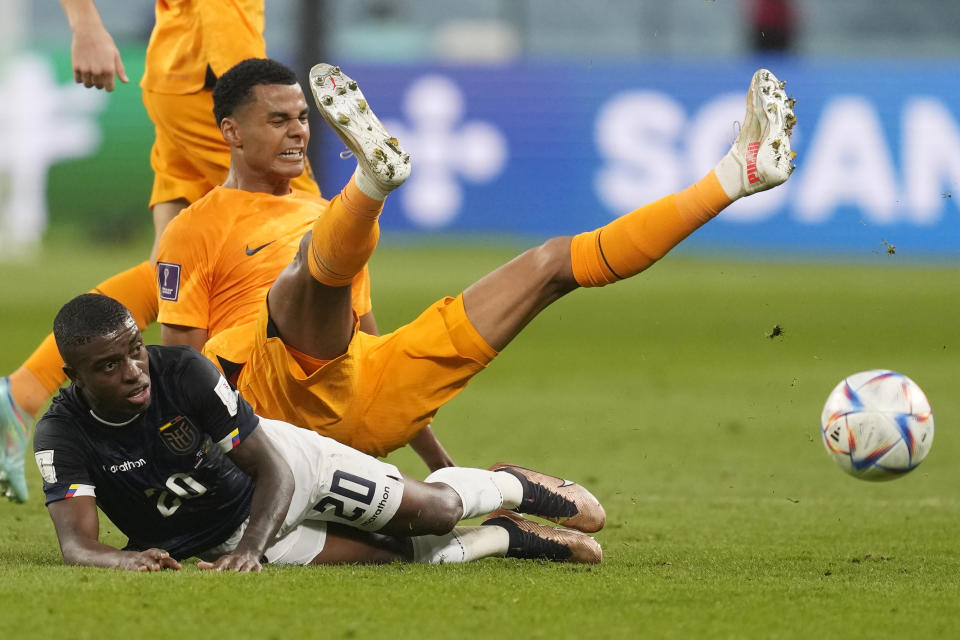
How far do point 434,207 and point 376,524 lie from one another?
1278cm

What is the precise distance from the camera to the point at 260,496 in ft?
14.0

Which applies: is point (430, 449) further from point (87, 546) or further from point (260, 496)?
point (87, 546)

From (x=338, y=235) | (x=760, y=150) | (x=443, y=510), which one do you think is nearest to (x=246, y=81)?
(x=338, y=235)

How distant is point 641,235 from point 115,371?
1.67 meters

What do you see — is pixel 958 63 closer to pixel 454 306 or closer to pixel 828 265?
pixel 828 265

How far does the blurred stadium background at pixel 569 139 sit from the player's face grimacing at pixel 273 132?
32.3ft

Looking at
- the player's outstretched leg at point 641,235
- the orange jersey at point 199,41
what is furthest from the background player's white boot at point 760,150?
the orange jersey at point 199,41

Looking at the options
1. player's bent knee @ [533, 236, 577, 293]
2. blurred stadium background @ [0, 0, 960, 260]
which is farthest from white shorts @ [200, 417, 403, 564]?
blurred stadium background @ [0, 0, 960, 260]

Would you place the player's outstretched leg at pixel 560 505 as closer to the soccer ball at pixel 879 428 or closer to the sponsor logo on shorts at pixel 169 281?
the soccer ball at pixel 879 428

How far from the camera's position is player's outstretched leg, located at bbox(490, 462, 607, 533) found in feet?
16.4

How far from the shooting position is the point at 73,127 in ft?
58.6

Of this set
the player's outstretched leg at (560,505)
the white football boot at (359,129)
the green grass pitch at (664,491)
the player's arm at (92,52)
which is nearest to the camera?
the green grass pitch at (664,491)

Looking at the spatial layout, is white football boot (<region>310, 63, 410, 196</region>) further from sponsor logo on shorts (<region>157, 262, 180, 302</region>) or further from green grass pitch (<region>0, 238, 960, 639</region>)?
green grass pitch (<region>0, 238, 960, 639</region>)

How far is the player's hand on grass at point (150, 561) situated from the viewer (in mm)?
4168
